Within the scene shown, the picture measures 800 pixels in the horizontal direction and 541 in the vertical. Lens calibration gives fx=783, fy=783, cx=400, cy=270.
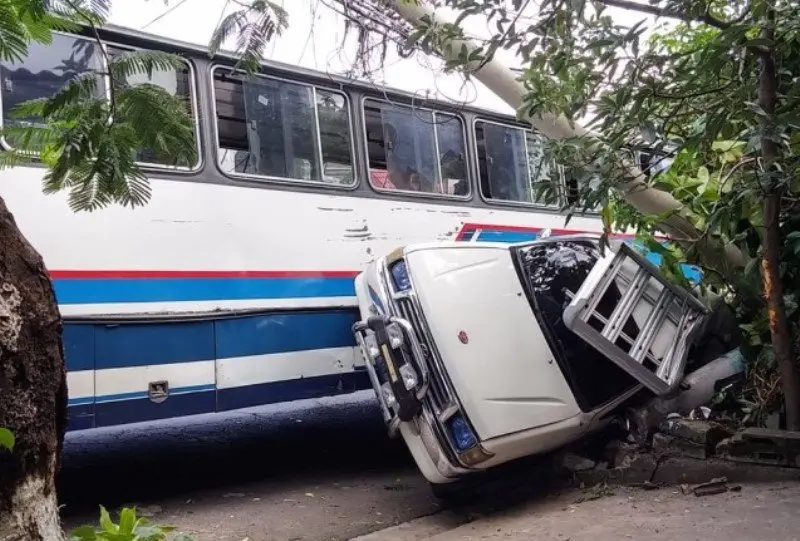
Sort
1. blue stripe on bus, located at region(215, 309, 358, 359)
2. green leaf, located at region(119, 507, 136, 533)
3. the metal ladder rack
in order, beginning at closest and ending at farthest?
1. green leaf, located at region(119, 507, 136, 533)
2. the metal ladder rack
3. blue stripe on bus, located at region(215, 309, 358, 359)

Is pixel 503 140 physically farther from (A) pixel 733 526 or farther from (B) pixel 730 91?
(A) pixel 733 526

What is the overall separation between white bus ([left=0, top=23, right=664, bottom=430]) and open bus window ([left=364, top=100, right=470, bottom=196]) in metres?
0.01

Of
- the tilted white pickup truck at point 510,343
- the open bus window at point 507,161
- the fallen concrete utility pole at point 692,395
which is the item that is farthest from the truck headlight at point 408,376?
the open bus window at point 507,161

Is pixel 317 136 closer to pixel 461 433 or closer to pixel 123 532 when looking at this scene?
pixel 461 433

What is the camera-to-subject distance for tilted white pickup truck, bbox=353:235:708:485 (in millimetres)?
4789

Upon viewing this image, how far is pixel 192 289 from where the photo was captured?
521 centimetres

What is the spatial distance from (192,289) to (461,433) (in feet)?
6.59

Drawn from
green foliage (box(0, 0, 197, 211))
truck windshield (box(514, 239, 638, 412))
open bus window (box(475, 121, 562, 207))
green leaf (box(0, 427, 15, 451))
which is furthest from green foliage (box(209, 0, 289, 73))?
open bus window (box(475, 121, 562, 207))

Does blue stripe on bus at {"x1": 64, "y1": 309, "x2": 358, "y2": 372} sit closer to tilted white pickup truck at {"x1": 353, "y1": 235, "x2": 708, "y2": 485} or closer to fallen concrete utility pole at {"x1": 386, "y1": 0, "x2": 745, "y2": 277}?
tilted white pickup truck at {"x1": 353, "y1": 235, "x2": 708, "y2": 485}

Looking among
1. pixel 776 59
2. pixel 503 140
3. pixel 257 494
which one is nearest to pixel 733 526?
pixel 776 59

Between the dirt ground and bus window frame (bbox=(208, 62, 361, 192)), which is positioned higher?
bus window frame (bbox=(208, 62, 361, 192))

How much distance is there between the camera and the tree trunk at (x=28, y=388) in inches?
94.0

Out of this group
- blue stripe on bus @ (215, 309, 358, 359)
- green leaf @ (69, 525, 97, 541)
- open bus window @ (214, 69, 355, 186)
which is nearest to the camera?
green leaf @ (69, 525, 97, 541)

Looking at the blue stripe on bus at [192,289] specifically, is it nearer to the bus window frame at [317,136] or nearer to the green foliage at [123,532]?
the bus window frame at [317,136]
